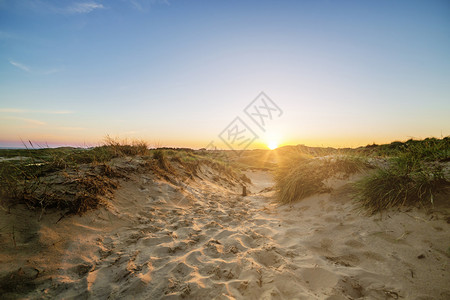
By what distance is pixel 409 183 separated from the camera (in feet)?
9.24

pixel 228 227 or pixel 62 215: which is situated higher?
pixel 62 215

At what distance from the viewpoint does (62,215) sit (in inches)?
118

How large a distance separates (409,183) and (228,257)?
112 inches

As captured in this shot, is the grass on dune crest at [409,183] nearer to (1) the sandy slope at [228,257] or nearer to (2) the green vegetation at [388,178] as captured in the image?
(2) the green vegetation at [388,178]

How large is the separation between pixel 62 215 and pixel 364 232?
176 inches

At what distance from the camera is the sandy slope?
73.5 inches

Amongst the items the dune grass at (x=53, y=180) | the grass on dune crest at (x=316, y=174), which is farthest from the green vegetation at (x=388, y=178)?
the dune grass at (x=53, y=180)

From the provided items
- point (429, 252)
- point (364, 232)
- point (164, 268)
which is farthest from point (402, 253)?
point (164, 268)

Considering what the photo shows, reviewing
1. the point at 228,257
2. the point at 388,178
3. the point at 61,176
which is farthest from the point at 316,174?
the point at 61,176

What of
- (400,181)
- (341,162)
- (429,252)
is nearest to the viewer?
(429,252)

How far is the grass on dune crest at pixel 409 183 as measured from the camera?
2.60m

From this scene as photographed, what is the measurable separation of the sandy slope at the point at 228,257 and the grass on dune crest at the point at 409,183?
9.1 inches

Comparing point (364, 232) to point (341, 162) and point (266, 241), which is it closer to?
point (266, 241)

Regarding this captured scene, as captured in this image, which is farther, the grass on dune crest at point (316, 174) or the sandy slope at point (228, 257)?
the grass on dune crest at point (316, 174)
